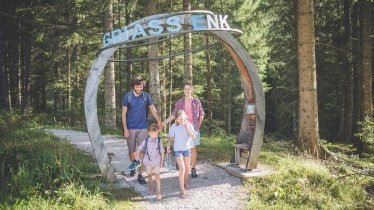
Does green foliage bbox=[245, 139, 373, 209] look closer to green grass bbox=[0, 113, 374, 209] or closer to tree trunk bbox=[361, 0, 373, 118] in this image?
green grass bbox=[0, 113, 374, 209]

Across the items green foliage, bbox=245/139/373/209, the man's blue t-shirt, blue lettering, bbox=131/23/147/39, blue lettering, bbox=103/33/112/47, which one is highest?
blue lettering, bbox=131/23/147/39

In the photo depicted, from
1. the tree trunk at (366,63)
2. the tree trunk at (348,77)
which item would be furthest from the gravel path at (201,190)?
the tree trunk at (348,77)

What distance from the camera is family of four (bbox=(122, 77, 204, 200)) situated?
6062mm

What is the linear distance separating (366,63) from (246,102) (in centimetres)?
610

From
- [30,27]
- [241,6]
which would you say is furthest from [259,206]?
[30,27]

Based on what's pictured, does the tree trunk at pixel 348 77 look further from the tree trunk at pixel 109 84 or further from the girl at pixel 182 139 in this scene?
the girl at pixel 182 139

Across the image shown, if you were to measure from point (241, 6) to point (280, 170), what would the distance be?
40.2ft

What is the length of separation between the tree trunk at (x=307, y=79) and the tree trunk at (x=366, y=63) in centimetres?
378

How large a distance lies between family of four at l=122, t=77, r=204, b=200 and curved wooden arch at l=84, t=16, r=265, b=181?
60cm

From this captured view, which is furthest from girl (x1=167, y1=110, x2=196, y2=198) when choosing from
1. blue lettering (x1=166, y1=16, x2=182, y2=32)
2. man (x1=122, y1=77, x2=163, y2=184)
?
blue lettering (x1=166, y1=16, x2=182, y2=32)

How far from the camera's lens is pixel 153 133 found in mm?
6066

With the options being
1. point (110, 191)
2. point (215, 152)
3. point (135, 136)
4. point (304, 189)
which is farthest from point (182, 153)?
point (215, 152)

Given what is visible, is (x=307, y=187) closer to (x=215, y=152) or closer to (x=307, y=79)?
(x=307, y=79)

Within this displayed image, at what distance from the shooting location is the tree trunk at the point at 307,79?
868 cm
